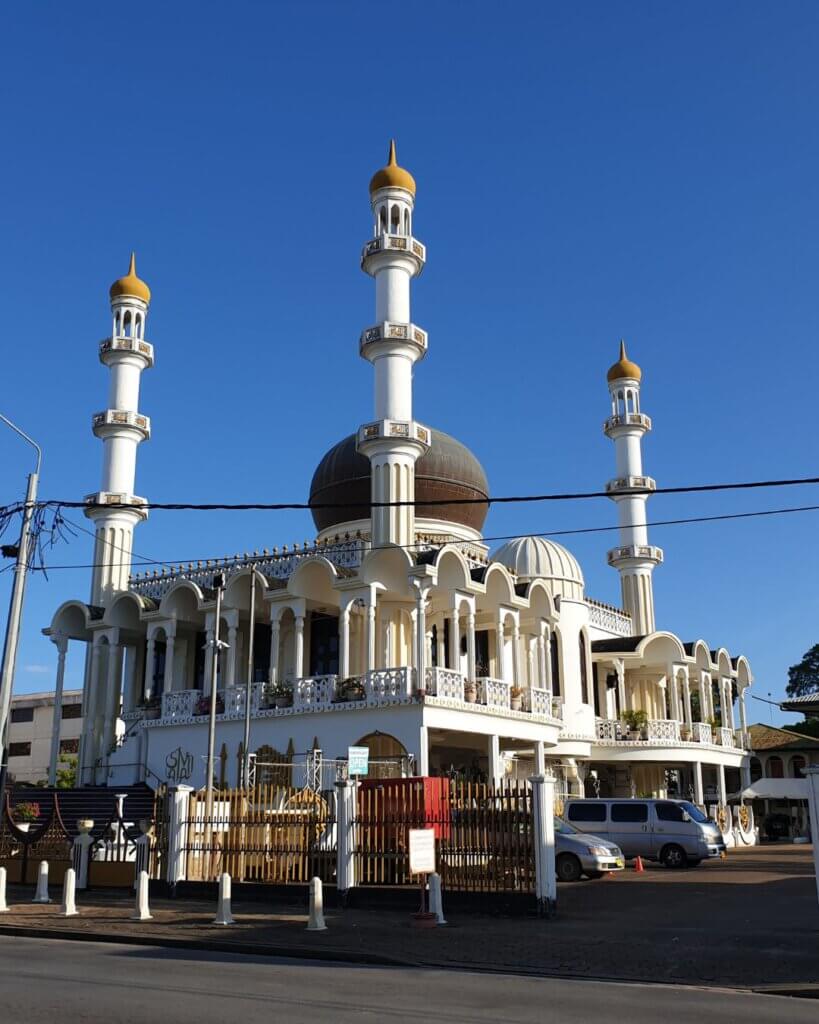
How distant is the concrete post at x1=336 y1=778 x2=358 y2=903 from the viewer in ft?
60.2

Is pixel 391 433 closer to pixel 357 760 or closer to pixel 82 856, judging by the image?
pixel 357 760

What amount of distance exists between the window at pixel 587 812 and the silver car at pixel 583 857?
3.35 meters

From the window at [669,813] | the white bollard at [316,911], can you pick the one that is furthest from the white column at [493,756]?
the white bollard at [316,911]

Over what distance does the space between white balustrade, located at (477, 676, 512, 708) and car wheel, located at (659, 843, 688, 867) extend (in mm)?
6478

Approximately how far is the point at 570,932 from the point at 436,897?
2265mm

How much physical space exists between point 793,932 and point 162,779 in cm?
2327

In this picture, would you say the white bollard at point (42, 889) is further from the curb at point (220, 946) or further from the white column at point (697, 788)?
the white column at point (697, 788)

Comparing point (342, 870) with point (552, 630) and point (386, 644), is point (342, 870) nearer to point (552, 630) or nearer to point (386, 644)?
point (386, 644)

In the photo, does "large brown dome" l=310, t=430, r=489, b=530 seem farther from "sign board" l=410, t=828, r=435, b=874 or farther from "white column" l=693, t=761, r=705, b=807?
"sign board" l=410, t=828, r=435, b=874

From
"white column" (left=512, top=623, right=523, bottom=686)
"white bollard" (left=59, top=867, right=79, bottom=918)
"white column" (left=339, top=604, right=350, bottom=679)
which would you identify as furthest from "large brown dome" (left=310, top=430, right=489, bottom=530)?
"white bollard" (left=59, top=867, right=79, bottom=918)

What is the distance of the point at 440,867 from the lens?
1791cm

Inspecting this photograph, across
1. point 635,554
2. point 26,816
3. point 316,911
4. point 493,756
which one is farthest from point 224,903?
point 635,554

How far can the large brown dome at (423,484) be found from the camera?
39750 millimetres

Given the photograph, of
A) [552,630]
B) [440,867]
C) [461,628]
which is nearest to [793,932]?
[440,867]
